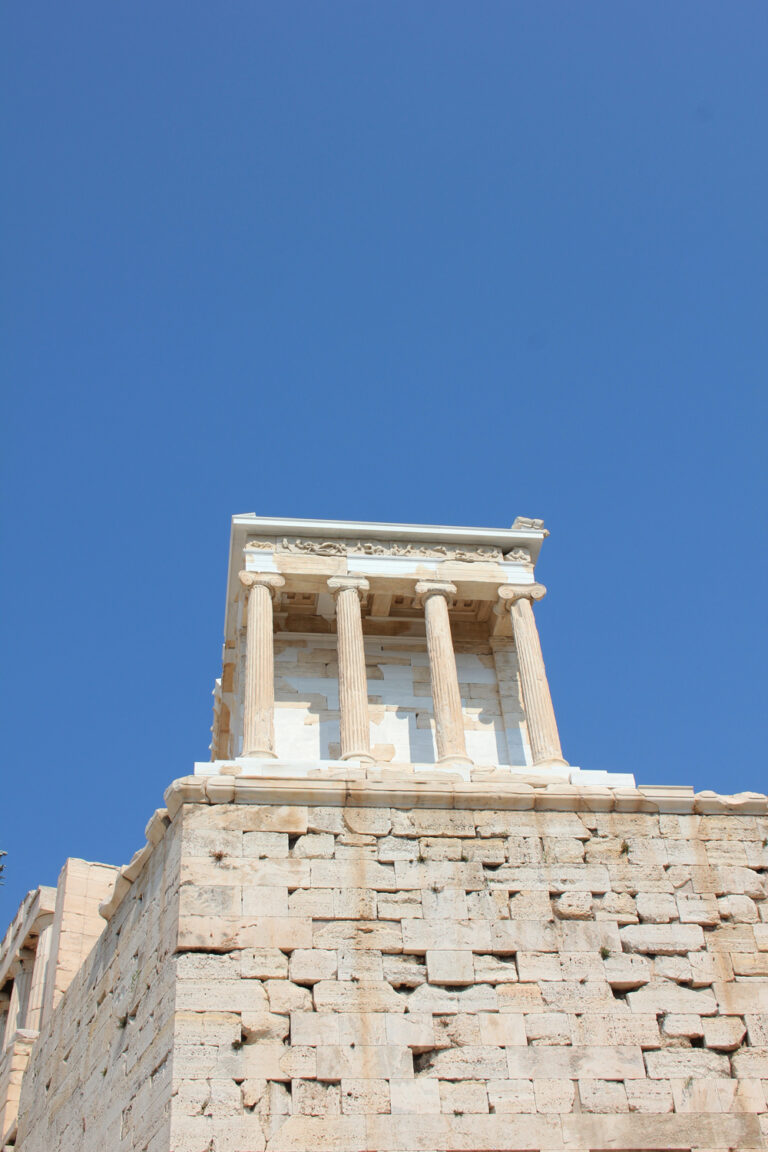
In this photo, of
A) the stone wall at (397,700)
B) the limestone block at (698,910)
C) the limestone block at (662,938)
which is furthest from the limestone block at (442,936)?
the stone wall at (397,700)

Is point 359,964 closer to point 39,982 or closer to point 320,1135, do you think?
point 320,1135

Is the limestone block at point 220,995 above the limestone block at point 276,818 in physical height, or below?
below

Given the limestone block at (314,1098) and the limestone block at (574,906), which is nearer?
the limestone block at (314,1098)

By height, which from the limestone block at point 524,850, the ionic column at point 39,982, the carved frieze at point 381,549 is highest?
the carved frieze at point 381,549

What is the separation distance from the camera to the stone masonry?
368 inches

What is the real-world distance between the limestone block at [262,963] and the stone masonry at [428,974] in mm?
18

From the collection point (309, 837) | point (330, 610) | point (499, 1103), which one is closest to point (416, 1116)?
point (499, 1103)

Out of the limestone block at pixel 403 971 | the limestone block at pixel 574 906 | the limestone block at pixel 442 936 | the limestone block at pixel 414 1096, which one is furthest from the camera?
the limestone block at pixel 574 906

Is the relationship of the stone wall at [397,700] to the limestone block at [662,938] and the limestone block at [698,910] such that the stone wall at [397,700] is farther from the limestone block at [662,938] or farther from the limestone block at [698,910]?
the limestone block at [662,938]

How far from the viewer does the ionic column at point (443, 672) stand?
18062 mm

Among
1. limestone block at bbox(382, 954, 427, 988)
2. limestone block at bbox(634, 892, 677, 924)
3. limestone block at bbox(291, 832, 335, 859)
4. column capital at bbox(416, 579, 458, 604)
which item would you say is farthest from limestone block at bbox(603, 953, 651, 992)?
column capital at bbox(416, 579, 458, 604)

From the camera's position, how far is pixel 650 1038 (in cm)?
991

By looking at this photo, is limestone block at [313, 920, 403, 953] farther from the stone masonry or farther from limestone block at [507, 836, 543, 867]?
limestone block at [507, 836, 543, 867]

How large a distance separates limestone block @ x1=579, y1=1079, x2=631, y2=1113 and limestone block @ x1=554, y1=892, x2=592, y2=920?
1.37 metres
